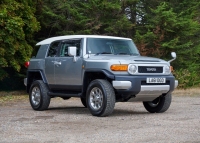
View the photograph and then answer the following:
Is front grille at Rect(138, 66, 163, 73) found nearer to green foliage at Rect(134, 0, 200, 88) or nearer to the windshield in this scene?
the windshield

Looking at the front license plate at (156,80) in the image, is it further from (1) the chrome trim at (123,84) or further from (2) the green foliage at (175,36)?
(2) the green foliage at (175,36)

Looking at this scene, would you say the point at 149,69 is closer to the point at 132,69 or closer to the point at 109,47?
the point at 132,69

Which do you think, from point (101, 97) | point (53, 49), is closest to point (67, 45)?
point (53, 49)

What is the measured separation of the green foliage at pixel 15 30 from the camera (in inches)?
696

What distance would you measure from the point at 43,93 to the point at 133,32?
491 inches

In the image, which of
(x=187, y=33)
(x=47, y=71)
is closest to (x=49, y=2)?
(x=187, y=33)

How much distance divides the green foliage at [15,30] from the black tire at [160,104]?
327 inches

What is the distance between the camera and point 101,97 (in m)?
9.90

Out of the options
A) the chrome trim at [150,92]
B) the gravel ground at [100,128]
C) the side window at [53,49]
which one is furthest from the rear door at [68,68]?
the chrome trim at [150,92]

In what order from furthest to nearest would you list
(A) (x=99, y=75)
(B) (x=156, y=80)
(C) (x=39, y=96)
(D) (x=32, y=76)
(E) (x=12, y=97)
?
1. (E) (x=12, y=97)
2. (D) (x=32, y=76)
3. (C) (x=39, y=96)
4. (A) (x=99, y=75)
5. (B) (x=156, y=80)

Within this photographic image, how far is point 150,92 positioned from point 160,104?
1.11 meters

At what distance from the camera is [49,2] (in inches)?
852

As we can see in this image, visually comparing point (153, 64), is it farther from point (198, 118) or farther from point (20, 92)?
point (20, 92)

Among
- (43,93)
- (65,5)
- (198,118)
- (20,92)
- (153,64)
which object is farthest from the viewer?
(20,92)
